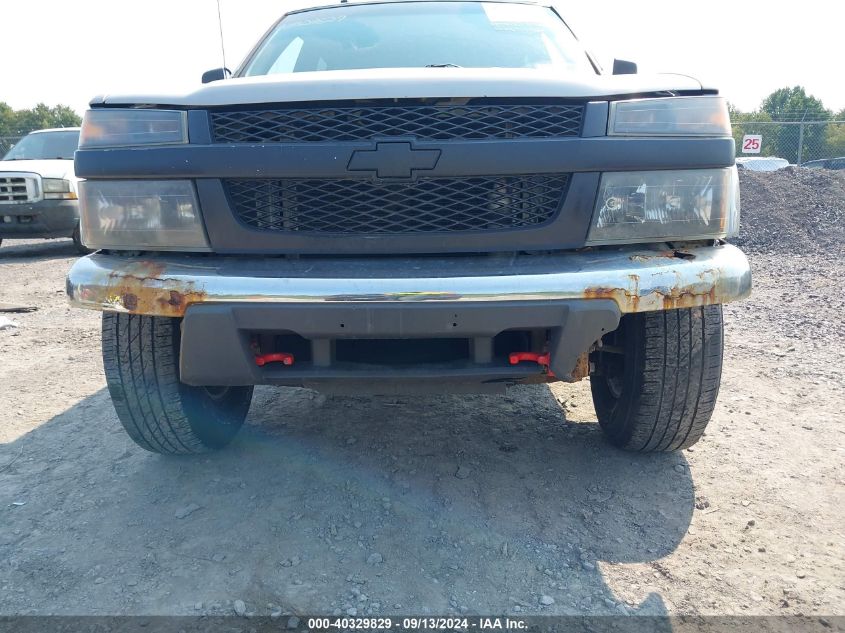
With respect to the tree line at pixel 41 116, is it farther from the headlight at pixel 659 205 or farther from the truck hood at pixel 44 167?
the headlight at pixel 659 205

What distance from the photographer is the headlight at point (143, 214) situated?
1.98 m

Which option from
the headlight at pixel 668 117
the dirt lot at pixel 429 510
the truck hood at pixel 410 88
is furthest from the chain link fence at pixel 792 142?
the truck hood at pixel 410 88

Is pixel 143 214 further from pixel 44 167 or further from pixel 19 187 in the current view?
pixel 44 167

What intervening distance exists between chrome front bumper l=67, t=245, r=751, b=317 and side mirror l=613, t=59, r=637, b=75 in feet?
3.17

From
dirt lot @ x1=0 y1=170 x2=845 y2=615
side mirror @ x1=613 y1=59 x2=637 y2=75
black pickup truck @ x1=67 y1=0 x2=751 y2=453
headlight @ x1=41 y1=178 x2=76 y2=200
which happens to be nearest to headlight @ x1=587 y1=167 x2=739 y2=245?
black pickup truck @ x1=67 y1=0 x2=751 y2=453

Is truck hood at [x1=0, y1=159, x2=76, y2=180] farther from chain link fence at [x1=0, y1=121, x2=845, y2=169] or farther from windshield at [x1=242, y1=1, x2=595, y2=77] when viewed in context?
chain link fence at [x1=0, y1=121, x2=845, y2=169]

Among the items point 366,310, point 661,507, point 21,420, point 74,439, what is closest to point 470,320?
point 366,310

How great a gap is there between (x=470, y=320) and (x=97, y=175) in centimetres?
125

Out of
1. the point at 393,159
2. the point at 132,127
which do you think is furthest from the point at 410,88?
the point at 132,127

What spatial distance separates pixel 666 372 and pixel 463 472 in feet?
2.79

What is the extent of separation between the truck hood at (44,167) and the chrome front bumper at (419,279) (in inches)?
290

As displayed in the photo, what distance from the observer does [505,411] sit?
10.3ft

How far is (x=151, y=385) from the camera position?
2.27 m

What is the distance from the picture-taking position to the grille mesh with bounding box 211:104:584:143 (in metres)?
1.93
